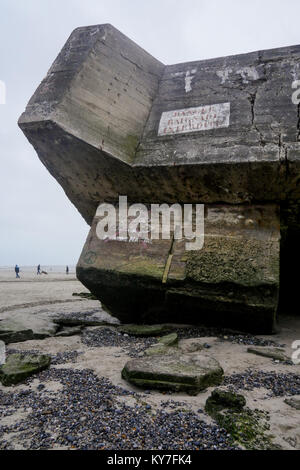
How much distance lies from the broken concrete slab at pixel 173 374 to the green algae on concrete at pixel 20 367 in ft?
2.66

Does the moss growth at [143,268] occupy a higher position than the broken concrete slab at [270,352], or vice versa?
the moss growth at [143,268]

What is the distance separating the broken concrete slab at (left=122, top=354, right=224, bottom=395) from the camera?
7.43ft

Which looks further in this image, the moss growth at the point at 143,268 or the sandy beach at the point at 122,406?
the moss growth at the point at 143,268

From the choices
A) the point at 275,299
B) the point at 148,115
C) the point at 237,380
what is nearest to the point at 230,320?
the point at 275,299

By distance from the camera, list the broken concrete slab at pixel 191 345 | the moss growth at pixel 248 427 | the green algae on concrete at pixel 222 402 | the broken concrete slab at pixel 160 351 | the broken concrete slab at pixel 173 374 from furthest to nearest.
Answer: the broken concrete slab at pixel 191 345
the broken concrete slab at pixel 160 351
the broken concrete slab at pixel 173 374
the green algae on concrete at pixel 222 402
the moss growth at pixel 248 427

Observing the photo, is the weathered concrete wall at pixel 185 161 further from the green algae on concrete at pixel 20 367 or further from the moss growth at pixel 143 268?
the green algae on concrete at pixel 20 367

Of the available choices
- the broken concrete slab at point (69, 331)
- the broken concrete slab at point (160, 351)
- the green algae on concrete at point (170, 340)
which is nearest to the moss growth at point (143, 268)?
the green algae on concrete at point (170, 340)

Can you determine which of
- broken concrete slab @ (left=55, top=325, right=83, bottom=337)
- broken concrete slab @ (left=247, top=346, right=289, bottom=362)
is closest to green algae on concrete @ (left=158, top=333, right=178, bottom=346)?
broken concrete slab @ (left=247, top=346, right=289, bottom=362)

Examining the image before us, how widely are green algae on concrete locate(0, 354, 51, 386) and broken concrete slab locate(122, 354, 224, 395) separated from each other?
810 millimetres

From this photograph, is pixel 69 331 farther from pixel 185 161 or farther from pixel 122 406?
pixel 185 161

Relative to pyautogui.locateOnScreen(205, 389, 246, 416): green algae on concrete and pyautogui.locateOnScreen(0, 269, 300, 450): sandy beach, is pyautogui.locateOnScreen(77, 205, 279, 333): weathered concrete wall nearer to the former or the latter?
pyautogui.locateOnScreen(0, 269, 300, 450): sandy beach

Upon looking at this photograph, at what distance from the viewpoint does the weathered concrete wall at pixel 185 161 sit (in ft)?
11.8

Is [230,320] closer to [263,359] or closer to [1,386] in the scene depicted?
[263,359]
